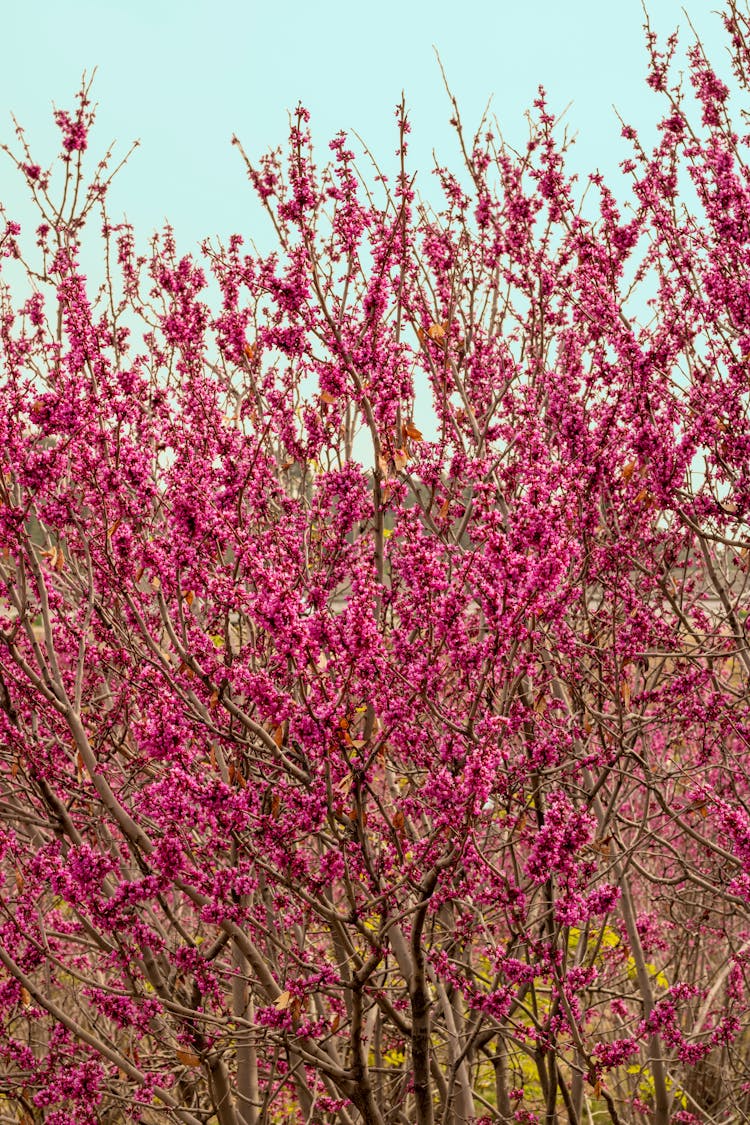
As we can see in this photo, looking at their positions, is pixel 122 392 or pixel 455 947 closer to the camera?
pixel 122 392

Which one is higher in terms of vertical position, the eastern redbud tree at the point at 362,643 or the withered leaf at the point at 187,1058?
the eastern redbud tree at the point at 362,643

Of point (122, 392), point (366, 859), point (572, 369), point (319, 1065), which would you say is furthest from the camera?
point (572, 369)

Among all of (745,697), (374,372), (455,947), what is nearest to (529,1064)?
(455,947)

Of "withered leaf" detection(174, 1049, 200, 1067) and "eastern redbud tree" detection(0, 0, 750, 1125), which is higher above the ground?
"eastern redbud tree" detection(0, 0, 750, 1125)

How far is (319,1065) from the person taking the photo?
462cm

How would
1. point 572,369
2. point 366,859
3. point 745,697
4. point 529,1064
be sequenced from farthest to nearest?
point 529,1064
point 572,369
point 745,697
point 366,859

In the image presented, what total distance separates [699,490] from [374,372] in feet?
6.76

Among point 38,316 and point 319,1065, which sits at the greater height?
point 38,316

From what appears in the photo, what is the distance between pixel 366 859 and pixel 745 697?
10.3ft

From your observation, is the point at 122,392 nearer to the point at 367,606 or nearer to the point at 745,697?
the point at 367,606

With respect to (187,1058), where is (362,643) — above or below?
above

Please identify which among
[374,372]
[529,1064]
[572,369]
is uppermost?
[572,369]

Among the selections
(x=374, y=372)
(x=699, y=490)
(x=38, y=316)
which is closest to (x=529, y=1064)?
(x=699, y=490)

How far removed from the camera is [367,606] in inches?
146
